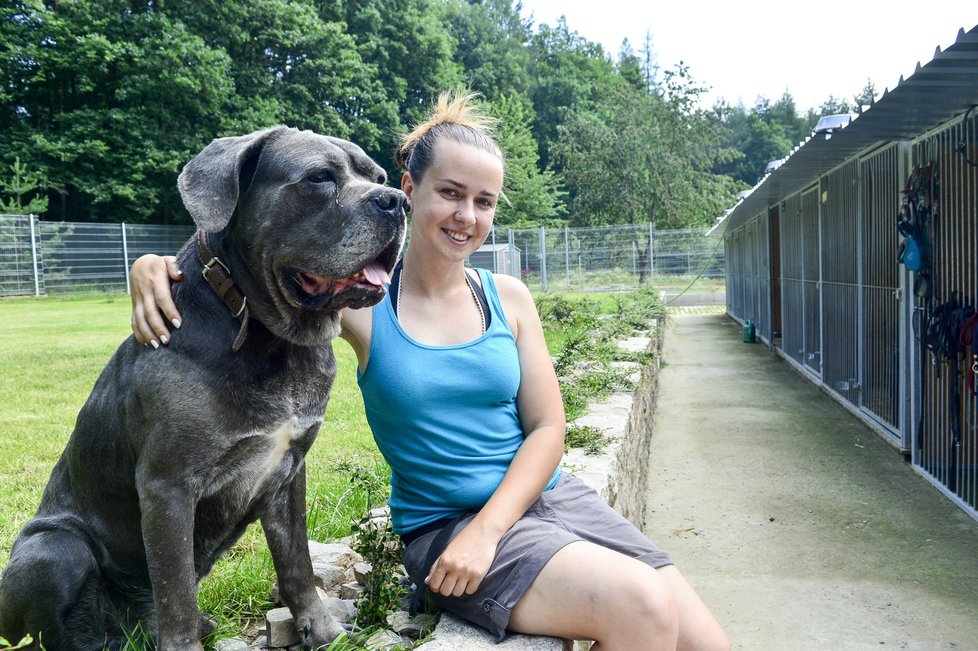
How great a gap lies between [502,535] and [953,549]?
349cm

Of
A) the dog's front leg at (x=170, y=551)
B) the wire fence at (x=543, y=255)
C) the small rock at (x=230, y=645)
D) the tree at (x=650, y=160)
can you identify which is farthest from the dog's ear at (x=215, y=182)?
the tree at (x=650, y=160)

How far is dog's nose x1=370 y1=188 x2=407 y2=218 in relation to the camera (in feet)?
6.14

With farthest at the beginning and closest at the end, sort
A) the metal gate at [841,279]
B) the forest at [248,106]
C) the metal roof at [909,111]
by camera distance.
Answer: the forest at [248,106], the metal gate at [841,279], the metal roof at [909,111]

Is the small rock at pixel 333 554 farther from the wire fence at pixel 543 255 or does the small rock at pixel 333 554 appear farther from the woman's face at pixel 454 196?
the wire fence at pixel 543 255

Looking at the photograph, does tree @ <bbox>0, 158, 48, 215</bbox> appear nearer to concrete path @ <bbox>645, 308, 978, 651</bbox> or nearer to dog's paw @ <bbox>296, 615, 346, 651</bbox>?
concrete path @ <bbox>645, 308, 978, 651</bbox>

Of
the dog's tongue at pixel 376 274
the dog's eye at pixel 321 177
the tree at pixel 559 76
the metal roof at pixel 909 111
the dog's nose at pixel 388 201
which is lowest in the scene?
the dog's tongue at pixel 376 274

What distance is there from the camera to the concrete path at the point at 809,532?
139 inches

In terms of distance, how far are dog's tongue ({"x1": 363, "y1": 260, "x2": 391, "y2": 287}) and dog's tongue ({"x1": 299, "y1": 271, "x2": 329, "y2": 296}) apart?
110 mm

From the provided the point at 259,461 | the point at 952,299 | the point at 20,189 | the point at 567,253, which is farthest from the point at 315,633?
the point at 20,189

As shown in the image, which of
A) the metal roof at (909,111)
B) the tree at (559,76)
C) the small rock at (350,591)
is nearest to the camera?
the small rock at (350,591)

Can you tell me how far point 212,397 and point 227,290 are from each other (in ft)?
0.91

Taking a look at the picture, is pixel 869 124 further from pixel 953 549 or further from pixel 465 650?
pixel 465 650

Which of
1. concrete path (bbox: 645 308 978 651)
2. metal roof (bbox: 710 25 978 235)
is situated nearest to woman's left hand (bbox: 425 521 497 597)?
concrete path (bbox: 645 308 978 651)

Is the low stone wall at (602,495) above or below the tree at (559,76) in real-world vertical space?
below
